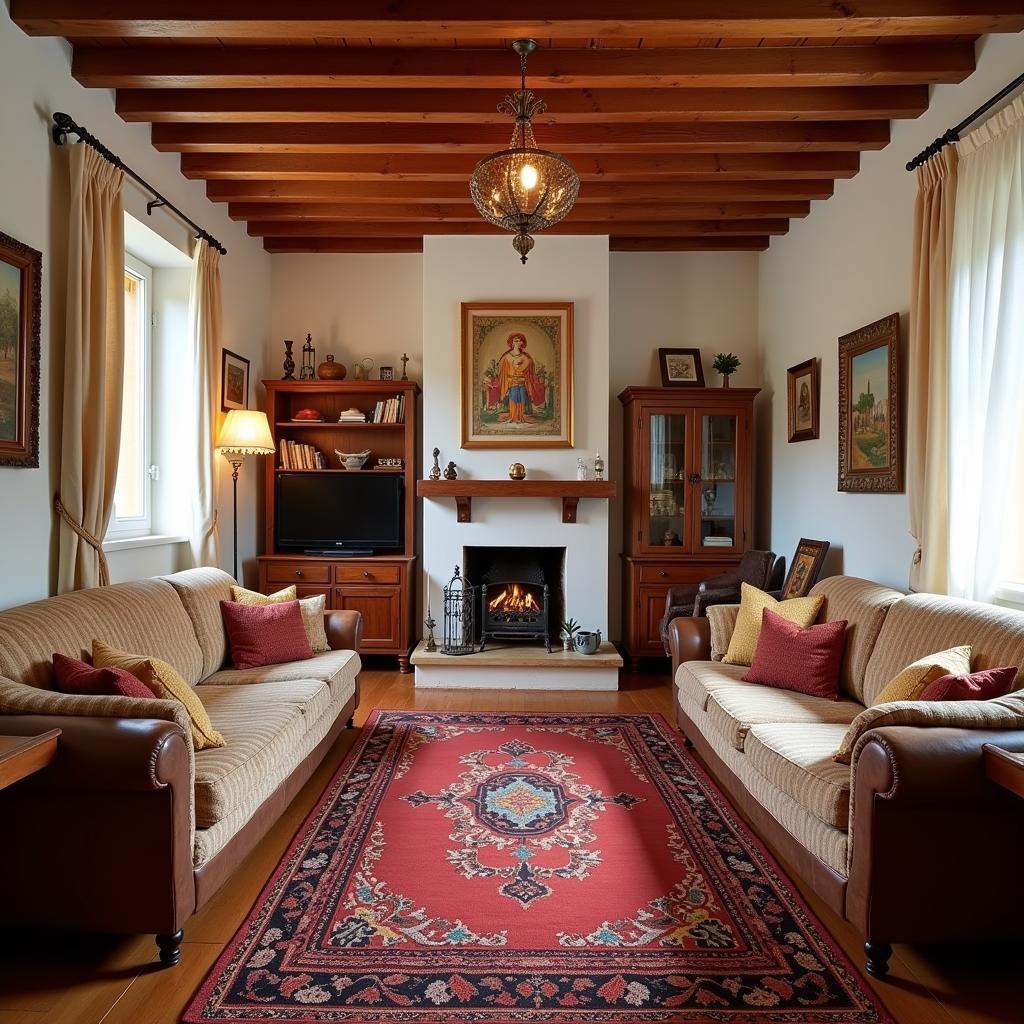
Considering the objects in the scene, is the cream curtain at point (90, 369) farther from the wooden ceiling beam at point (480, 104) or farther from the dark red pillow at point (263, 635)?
the dark red pillow at point (263, 635)

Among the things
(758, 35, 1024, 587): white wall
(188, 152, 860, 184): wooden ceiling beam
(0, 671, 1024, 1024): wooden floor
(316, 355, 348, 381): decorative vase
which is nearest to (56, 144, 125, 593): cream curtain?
(188, 152, 860, 184): wooden ceiling beam

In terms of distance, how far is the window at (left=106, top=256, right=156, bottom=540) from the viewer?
12.9 ft

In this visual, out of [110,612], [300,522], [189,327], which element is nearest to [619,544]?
[300,522]

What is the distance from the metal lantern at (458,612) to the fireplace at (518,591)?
8 centimetres

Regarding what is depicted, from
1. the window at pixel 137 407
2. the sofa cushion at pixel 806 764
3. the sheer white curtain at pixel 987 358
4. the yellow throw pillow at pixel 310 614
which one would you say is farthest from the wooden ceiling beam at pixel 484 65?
the sofa cushion at pixel 806 764

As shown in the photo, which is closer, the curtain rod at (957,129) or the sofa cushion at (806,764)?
the sofa cushion at (806,764)

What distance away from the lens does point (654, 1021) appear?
1783 mm

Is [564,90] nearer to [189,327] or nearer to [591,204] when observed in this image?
[591,204]

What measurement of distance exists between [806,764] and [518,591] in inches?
122

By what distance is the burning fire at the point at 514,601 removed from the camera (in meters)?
5.18

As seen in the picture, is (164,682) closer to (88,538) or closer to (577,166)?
(88,538)

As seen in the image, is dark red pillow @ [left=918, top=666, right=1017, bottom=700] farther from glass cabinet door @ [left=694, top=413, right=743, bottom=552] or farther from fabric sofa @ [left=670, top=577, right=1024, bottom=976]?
glass cabinet door @ [left=694, top=413, right=743, bottom=552]

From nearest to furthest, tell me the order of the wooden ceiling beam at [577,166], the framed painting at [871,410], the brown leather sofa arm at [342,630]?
the framed painting at [871,410] → the brown leather sofa arm at [342,630] → the wooden ceiling beam at [577,166]

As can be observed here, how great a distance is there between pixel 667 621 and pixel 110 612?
328cm
